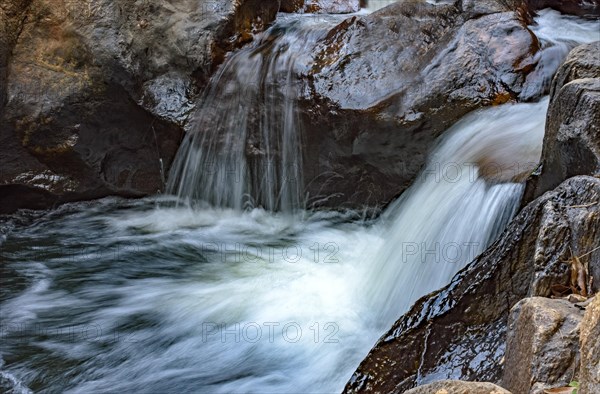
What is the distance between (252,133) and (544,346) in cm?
391

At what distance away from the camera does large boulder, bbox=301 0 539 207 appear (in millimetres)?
5055

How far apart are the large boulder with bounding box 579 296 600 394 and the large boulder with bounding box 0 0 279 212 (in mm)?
4505

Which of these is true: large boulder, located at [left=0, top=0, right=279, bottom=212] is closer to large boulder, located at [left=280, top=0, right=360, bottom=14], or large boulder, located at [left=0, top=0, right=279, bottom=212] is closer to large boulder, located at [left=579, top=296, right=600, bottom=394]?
large boulder, located at [left=280, top=0, right=360, bottom=14]

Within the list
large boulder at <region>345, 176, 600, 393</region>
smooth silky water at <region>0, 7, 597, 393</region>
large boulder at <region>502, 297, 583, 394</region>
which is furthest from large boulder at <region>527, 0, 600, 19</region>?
large boulder at <region>502, 297, 583, 394</region>

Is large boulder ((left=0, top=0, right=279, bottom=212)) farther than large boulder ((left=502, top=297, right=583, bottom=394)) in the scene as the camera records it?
Yes

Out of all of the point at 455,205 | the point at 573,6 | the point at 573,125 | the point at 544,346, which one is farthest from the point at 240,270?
the point at 573,6

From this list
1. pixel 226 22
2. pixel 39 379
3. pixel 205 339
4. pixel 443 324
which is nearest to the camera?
pixel 443 324

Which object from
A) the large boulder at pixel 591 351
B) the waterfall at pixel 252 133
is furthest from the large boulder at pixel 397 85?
the large boulder at pixel 591 351

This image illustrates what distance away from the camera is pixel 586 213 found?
2.77 meters

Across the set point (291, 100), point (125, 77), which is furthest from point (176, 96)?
point (291, 100)

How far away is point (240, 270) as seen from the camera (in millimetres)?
5004

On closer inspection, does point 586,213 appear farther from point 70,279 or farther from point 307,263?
point 70,279

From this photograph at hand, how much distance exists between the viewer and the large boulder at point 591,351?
5.16 feet

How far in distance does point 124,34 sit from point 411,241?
3061 mm
